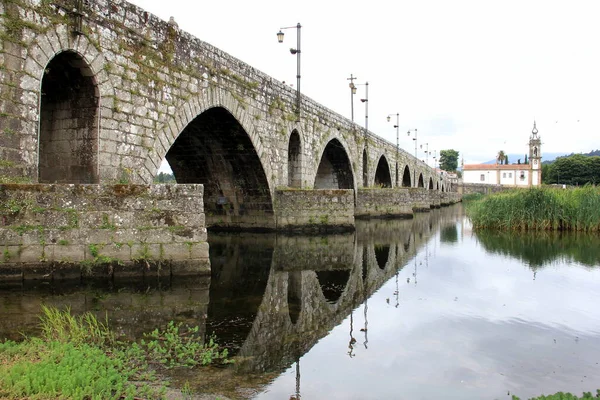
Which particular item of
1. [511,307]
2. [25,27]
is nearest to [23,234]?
[25,27]

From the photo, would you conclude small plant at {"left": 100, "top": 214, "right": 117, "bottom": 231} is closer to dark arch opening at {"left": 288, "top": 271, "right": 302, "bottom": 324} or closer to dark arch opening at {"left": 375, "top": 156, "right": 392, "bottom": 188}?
dark arch opening at {"left": 288, "top": 271, "right": 302, "bottom": 324}

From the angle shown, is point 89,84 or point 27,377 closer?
point 27,377

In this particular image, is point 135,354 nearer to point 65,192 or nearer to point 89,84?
point 65,192

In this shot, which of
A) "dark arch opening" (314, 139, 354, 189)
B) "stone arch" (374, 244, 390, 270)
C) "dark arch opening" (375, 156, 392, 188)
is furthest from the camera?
"dark arch opening" (375, 156, 392, 188)

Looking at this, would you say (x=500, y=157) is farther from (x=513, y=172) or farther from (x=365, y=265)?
(x=365, y=265)

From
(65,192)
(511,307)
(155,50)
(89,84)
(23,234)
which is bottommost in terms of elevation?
(511,307)

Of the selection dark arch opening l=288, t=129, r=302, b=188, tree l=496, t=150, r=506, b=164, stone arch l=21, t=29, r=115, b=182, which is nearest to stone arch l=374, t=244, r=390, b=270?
dark arch opening l=288, t=129, r=302, b=188

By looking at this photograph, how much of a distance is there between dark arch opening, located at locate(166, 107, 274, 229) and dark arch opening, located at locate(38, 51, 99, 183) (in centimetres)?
491

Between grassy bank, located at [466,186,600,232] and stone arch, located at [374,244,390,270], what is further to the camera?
grassy bank, located at [466,186,600,232]

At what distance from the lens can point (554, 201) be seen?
15.5 m

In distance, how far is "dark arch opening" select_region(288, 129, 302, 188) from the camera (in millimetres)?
17344

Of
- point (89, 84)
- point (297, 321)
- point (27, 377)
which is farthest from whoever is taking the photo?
point (89, 84)

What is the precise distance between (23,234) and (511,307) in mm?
6288

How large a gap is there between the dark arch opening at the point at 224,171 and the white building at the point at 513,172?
287 ft
